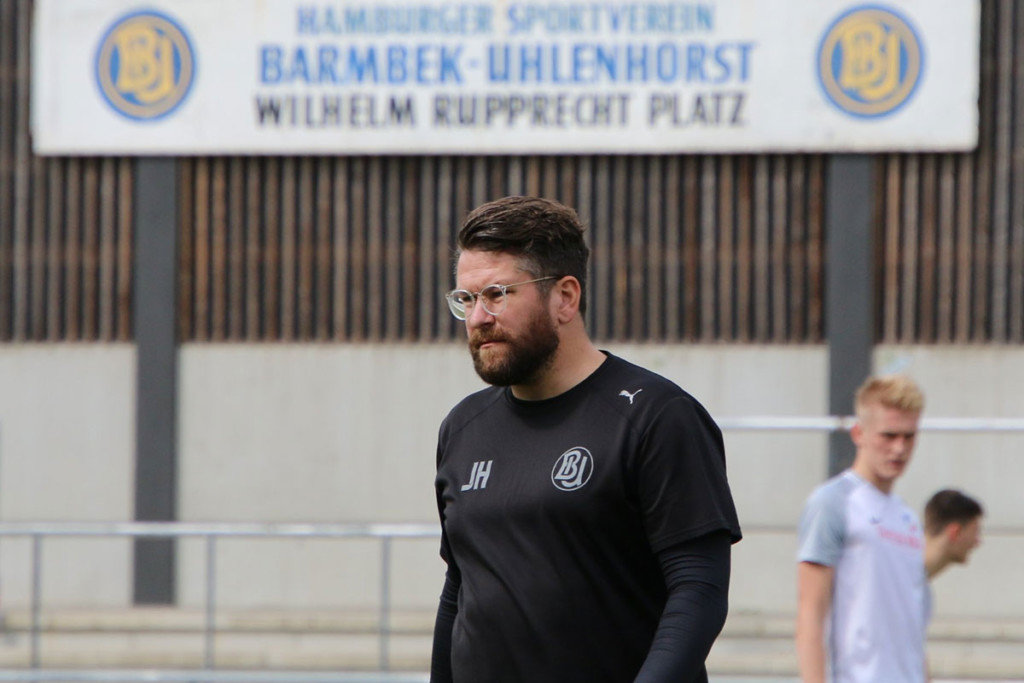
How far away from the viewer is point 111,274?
12.5 metres

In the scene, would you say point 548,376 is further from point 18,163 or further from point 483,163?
point 18,163

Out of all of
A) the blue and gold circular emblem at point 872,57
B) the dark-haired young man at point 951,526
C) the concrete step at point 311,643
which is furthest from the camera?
the blue and gold circular emblem at point 872,57

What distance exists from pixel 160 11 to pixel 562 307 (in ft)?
33.3

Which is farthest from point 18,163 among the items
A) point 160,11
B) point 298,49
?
point 298,49

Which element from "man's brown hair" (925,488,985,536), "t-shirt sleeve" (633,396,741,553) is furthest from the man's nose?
"man's brown hair" (925,488,985,536)

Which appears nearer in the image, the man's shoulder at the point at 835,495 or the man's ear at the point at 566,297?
the man's ear at the point at 566,297

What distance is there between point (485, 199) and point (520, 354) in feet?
30.6

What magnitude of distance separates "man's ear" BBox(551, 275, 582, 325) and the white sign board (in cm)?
903

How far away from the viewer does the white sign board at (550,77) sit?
1196 cm

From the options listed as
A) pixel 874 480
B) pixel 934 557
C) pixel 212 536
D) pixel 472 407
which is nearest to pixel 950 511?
pixel 934 557

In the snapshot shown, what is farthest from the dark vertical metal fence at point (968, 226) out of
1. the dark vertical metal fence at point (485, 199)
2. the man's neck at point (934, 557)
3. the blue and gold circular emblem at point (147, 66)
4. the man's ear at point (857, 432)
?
the man's ear at point (857, 432)

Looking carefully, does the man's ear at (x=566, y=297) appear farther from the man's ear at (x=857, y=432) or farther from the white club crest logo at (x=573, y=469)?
the man's ear at (x=857, y=432)

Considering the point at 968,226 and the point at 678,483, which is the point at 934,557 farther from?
the point at 968,226

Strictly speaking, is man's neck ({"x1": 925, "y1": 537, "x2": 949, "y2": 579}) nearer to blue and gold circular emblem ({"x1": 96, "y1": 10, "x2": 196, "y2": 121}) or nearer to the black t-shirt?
the black t-shirt
